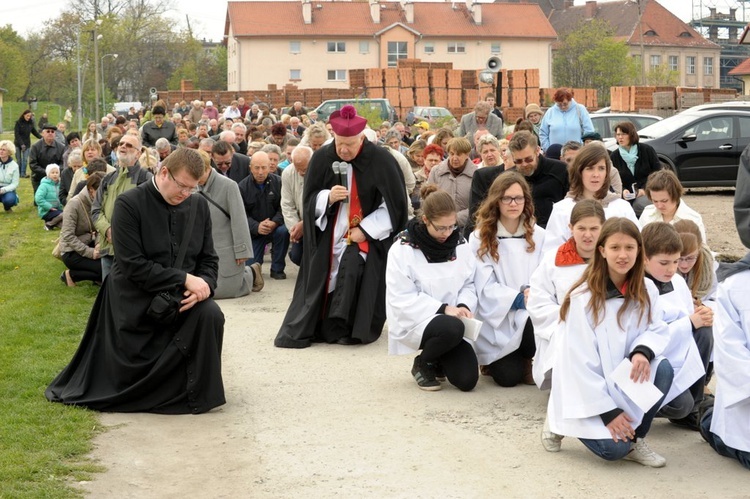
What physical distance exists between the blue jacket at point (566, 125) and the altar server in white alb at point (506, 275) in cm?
722

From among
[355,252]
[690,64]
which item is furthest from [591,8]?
[355,252]

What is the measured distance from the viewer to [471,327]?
27.3 feet

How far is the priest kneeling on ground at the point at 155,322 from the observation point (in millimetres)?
7863

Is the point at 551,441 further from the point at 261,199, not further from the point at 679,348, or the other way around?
the point at 261,199

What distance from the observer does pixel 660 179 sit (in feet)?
29.6

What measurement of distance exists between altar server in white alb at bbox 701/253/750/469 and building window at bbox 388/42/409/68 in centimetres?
8065

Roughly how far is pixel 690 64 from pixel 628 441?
362 feet

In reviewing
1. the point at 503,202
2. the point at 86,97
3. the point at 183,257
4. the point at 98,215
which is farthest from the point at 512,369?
the point at 86,97

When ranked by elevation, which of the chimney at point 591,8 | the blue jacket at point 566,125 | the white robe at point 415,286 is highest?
the chimney at point 591,8

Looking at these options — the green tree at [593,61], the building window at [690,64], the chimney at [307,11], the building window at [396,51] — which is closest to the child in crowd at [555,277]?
the building window at [396,51]

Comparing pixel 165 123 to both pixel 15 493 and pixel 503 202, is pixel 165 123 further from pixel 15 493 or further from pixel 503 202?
pixel 15 493

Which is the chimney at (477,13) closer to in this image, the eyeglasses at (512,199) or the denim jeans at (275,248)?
the denim jeans at (275,248)

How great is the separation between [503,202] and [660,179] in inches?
51.8

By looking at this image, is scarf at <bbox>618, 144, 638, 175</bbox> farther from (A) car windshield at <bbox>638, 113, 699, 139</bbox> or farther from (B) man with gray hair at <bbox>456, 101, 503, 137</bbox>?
(A) car windshield at <bbox>638, 113, 699, 139</bbox>
